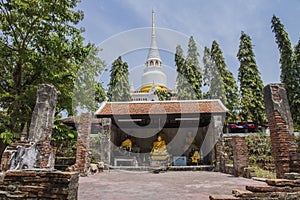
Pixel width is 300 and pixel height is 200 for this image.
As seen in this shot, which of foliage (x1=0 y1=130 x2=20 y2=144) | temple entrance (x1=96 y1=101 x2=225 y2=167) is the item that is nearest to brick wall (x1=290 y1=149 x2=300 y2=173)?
temple entrance (x1=96 y1=101 x2=225 y2=167)

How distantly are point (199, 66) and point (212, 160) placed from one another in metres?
14.5

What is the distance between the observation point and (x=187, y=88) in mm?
22547

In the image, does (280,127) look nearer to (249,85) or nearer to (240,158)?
(240,158)

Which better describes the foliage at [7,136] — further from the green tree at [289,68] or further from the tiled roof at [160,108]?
the green tree at [289,68]

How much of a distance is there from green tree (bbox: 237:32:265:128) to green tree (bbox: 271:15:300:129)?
2332 millimetres

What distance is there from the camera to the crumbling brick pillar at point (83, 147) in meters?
8.12

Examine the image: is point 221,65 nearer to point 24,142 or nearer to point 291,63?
point 291,63

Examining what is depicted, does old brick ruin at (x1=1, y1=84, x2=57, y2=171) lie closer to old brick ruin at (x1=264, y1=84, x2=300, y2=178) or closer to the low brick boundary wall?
the low brick boundary wall

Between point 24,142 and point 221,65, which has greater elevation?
point 221,65

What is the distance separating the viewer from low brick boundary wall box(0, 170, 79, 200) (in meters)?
2.97

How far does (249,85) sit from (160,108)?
1201cm

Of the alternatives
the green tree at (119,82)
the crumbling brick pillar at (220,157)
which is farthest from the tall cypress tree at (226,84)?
the green tree at (119,82)

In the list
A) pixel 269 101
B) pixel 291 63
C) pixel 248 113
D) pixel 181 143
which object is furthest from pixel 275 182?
pixel 291 63

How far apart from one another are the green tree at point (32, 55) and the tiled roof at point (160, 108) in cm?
353
